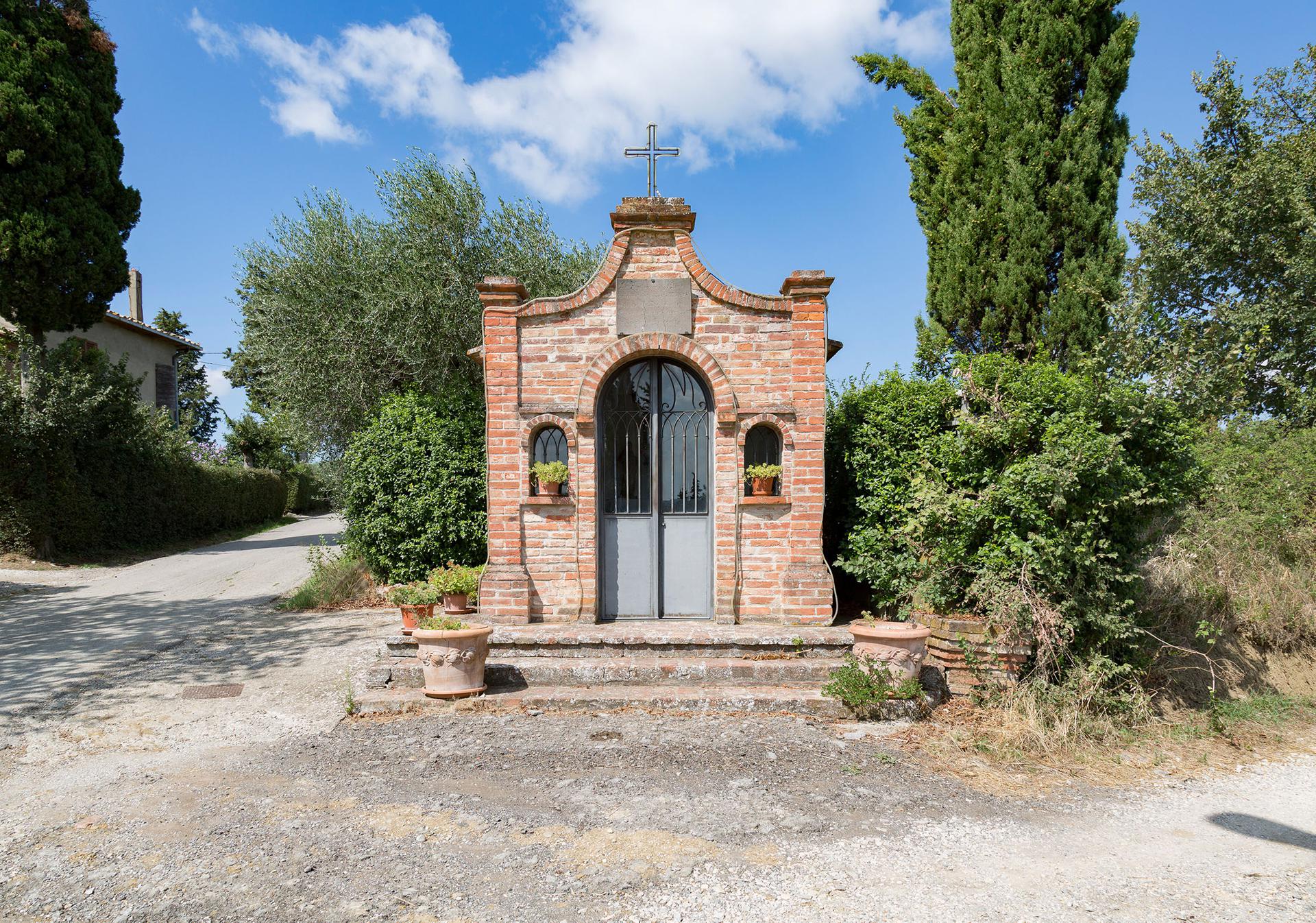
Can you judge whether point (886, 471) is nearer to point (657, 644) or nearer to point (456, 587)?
point (657, 644)

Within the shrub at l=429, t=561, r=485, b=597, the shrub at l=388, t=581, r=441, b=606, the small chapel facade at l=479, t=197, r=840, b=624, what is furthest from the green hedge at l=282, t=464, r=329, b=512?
the small chapel facade at l=479, t=197, r=840, b=624

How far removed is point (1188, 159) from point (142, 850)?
53.4ft

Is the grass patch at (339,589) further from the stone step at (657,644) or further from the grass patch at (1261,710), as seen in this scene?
the grass patch at (1261,710)

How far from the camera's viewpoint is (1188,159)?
481 inches

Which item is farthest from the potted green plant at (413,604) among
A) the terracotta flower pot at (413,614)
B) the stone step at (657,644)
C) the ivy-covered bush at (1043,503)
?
the ivy-covered bush at (1043,503)

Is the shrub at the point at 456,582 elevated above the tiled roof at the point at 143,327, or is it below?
below

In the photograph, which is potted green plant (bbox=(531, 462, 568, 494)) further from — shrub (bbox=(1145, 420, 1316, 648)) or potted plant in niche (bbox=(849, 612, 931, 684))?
shrub (bbox=(1145, 420, 1316, 648))

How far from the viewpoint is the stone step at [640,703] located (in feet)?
19.1

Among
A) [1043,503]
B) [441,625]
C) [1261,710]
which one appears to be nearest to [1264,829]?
[1043,503]

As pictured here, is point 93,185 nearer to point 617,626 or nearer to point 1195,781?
point 617,626

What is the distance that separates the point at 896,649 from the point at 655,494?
277 centimetres

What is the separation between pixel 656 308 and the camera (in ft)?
23.5

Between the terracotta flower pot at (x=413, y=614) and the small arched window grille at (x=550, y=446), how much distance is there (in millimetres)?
1789

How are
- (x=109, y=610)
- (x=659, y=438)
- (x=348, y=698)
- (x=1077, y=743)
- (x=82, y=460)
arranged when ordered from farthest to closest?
A: (x=82, y=460)
(x=109, y=610)
(x=659, y=438)
(x=348, y=698)
(x=1077, y=743)
